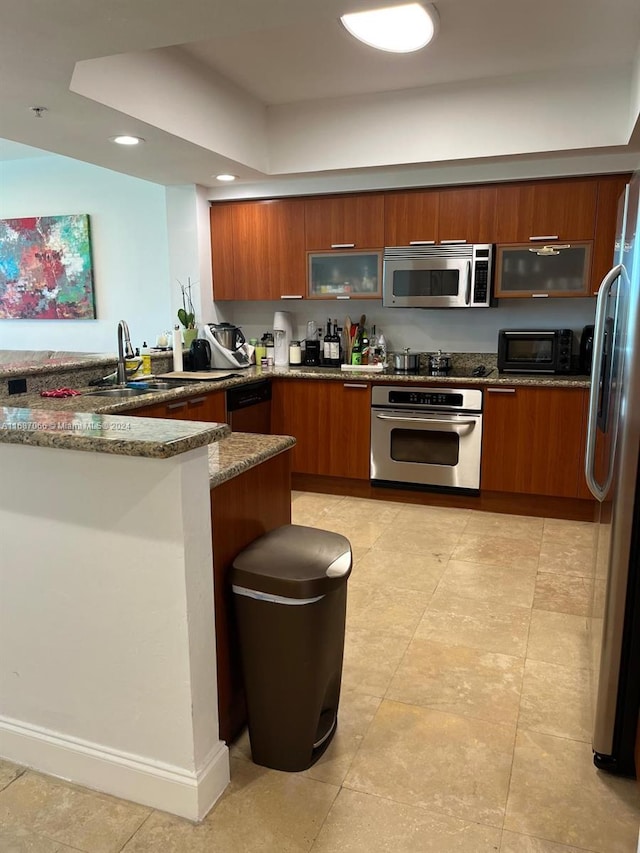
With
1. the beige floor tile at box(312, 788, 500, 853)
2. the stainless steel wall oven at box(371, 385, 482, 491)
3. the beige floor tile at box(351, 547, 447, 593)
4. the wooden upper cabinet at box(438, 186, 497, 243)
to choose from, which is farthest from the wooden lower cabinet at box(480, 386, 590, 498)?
the beige floor tile at box(312, 788, 500, 853)

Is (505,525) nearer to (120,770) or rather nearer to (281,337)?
(281,337)

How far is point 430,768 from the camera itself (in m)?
1.87

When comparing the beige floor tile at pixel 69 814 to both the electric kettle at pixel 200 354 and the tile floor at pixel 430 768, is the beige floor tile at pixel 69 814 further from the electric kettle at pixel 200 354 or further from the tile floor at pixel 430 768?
the electric kettle at pixel 200 354

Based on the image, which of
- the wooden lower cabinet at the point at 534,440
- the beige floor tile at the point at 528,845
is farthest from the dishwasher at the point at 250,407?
the beige floor tile at the point at 528,845

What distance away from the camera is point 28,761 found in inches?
74.2

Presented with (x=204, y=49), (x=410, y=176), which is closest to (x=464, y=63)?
(x=410, y=176)

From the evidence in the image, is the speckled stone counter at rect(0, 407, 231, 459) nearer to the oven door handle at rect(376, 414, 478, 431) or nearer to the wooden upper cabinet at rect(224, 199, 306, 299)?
the oven door handle at rect(376, 414, 478, 431)

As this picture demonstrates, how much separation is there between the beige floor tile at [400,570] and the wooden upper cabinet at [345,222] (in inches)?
87.5

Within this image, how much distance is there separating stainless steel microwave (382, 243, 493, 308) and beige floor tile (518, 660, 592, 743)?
253 cm

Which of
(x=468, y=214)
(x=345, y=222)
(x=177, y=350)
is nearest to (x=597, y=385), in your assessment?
(x=468, y=214)

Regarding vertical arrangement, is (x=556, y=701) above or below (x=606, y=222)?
below

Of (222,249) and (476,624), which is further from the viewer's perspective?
(222,249)

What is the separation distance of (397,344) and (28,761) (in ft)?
12.2

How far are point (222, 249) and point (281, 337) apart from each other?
0.83 m
